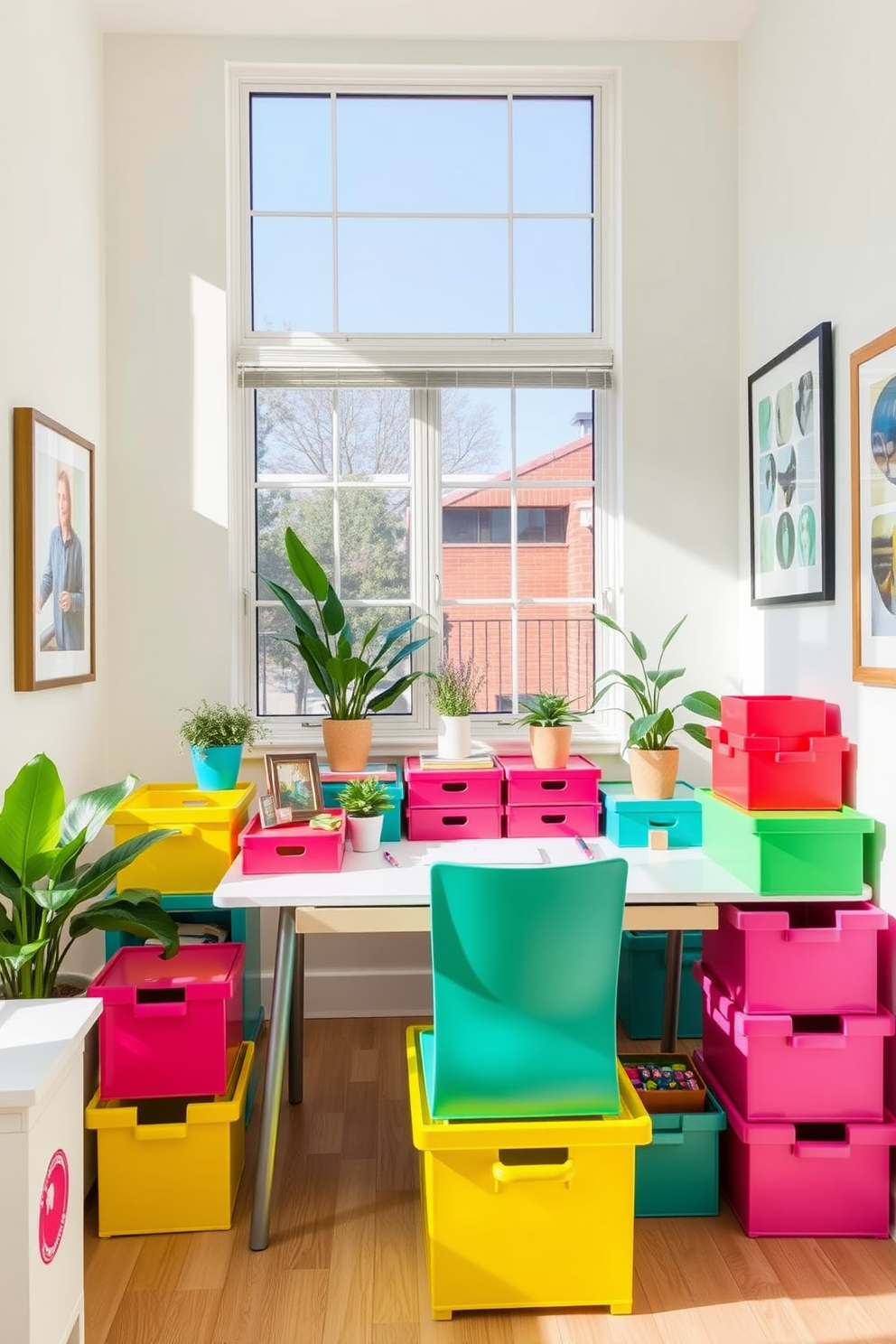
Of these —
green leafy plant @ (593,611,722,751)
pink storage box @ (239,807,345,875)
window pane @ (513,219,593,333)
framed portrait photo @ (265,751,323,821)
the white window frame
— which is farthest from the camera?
window pane @ (513,219,593,333)

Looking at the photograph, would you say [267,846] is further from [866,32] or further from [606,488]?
[866,32]

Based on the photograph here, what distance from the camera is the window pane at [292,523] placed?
3.50 m

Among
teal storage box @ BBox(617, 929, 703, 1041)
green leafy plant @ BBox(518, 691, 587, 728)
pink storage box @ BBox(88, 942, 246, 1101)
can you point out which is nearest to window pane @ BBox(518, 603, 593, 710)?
green leafy plant @ BBox(518, 691, 587, 728)

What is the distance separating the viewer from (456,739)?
308cm

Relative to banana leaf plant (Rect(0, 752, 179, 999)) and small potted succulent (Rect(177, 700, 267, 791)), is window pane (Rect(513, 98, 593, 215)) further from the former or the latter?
banana leaf plant (Rect(0, 752, 179, 999))

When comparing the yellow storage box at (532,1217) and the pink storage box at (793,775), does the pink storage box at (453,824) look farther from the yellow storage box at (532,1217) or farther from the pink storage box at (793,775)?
the yellow storage box at (532,1217)

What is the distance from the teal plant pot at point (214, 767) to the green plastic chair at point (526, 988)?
51.5 inches

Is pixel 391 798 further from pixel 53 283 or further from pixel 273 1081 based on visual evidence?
pixel 53 283

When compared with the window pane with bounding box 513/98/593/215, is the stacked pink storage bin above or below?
below

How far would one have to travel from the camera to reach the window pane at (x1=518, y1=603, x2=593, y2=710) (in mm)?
3557

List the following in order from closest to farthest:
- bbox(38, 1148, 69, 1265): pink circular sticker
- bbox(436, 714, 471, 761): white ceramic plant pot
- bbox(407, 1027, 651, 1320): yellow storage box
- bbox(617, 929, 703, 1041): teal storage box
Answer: bbox(38, 1148, 69, 1265): pink circular sticker
bbox(407, 1027, 651, 1320): yellow storage box
bbox(436, 714, 471, 761): white ceramic plant pot
bbox(617, 929, 703, 1041): teal storage box

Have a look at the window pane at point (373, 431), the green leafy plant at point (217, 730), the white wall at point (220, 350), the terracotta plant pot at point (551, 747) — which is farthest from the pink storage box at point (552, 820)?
the window pane at point (373, 431)

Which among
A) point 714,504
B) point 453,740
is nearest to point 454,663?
point 453,740

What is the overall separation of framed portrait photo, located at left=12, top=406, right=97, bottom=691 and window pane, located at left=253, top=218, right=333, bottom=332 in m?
0.85
